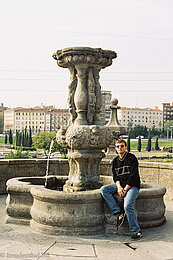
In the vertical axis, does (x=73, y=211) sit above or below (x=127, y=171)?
below

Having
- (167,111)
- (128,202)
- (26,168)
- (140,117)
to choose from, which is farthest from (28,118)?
(128,202)

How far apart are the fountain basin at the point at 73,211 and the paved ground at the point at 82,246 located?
18 cm

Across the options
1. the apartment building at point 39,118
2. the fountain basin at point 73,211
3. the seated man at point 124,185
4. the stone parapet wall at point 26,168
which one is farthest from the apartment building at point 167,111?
the seated man at point 124,185

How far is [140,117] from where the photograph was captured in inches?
6713

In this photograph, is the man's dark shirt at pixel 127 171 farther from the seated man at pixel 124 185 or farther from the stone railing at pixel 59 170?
the stone railing at pixel 59 170

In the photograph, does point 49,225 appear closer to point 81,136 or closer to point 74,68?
point 81,136

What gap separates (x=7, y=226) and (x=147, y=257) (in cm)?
278

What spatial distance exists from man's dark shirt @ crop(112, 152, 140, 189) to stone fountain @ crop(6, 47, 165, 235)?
1.68ft

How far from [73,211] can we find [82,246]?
0.78m

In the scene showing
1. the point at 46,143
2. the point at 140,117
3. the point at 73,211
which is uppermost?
the point at 140,117

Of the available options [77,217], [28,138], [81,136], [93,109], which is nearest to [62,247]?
[77,217]

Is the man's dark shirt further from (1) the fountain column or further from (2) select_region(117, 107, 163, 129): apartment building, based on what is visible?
(2) select_region(117, 107, 163, 129): apartment building

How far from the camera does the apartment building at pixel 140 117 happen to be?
166 m

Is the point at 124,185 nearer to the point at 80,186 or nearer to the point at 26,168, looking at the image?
the point at 80,186
